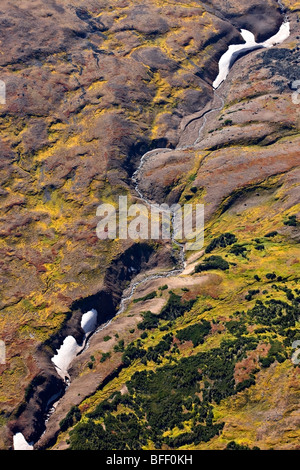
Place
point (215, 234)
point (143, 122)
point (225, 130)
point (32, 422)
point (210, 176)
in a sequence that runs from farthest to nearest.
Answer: point (143, 122) < point (225, 130) < point (210, 176) < point (215, 234) < point (32, 422)

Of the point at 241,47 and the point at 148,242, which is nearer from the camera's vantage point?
the point at 148,242

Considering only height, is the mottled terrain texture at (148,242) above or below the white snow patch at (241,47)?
below

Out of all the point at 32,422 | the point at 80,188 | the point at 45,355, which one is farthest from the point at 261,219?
the point at 32,422

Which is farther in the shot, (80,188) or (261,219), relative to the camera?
(80,188)

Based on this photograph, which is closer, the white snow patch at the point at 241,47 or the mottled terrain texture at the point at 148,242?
the mottled terrain texture at the point at 148,242

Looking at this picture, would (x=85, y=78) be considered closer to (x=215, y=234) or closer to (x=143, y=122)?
(x=143, y=122)

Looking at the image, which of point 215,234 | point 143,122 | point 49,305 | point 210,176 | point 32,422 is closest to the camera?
point 32,422

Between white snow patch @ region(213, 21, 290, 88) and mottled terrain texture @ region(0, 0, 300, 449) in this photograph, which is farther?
white snow patch @ region(213, 21, 290, 88)

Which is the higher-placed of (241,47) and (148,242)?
(241,47)
